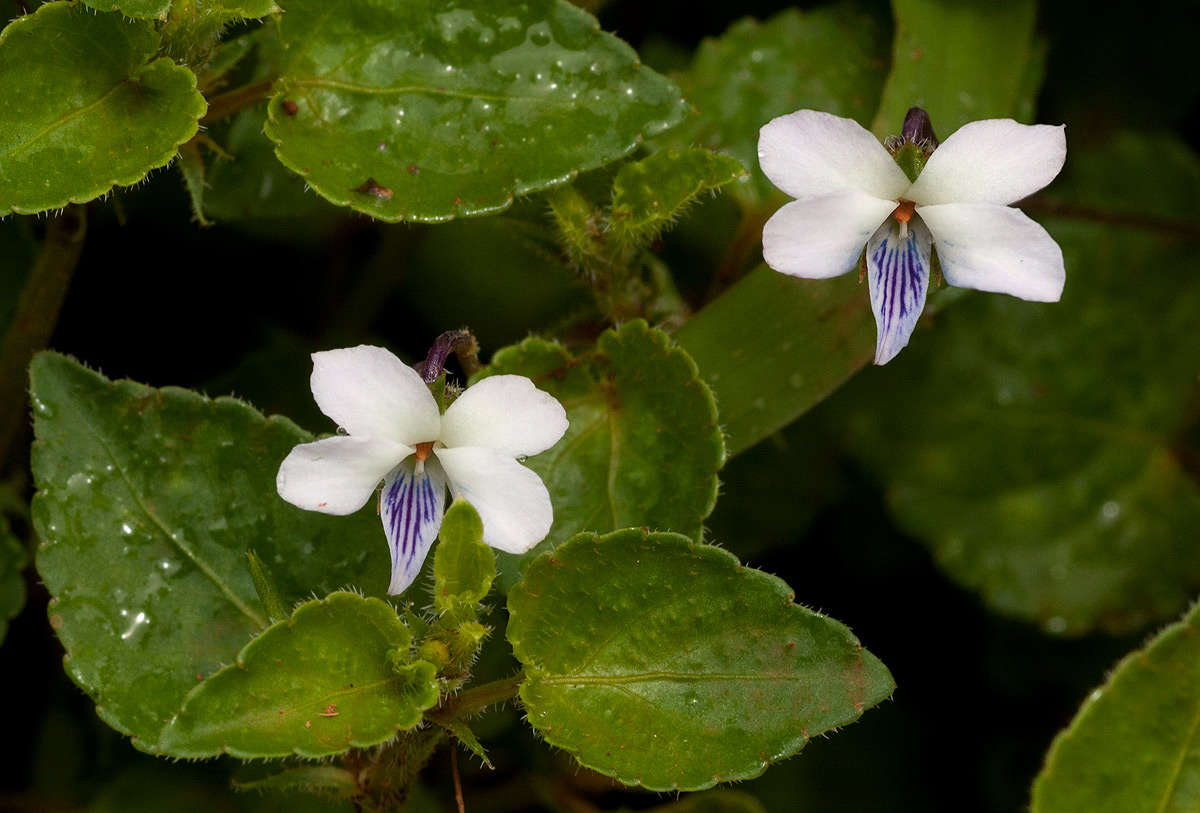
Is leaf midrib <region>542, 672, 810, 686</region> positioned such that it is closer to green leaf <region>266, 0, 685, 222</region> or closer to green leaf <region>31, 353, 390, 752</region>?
green leaf <region>31, 353, 390, 752</region>

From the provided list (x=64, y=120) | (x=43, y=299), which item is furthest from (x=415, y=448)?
(x=43, y=299)

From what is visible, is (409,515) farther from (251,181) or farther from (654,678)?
(251,181)

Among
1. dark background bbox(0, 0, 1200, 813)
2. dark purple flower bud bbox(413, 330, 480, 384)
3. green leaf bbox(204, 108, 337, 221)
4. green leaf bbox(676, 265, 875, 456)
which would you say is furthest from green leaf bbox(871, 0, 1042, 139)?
green leaf bbox(204, 108, 337, 221)

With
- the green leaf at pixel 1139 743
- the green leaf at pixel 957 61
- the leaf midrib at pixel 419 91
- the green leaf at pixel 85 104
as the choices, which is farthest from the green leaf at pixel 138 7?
the green leaf at pixel 1139 743

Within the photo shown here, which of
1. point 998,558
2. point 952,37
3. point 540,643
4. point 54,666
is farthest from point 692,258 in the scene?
point 54,666

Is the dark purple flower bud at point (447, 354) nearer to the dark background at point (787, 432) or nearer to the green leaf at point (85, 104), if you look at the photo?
the green leaf at point (85, 104)
